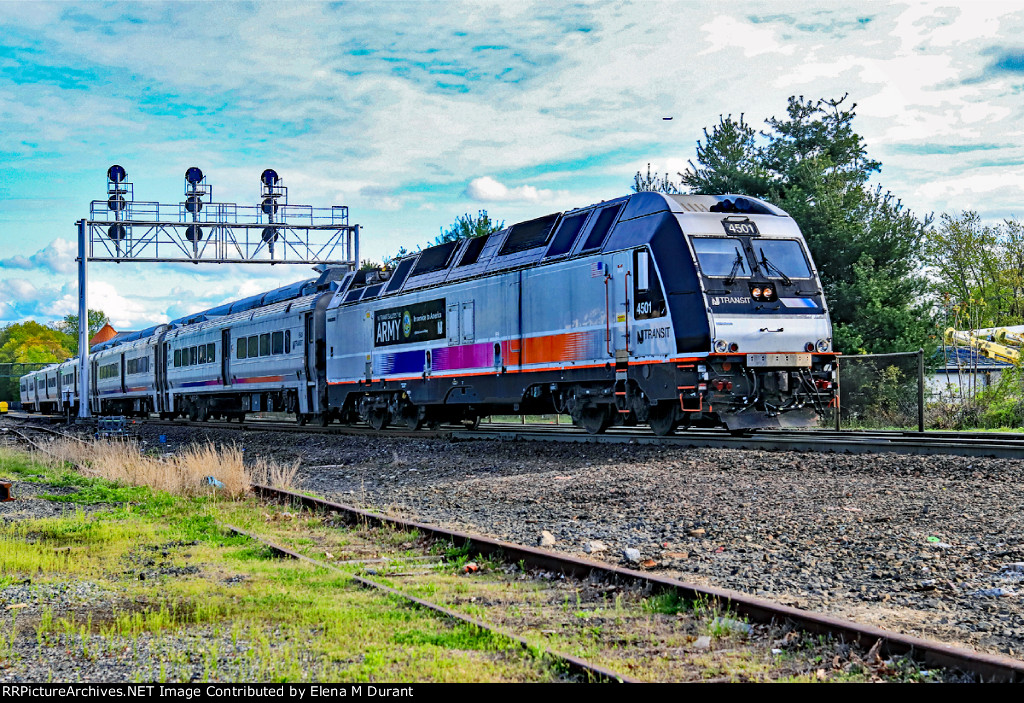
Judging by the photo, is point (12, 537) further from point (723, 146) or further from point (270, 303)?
point (723, 146)

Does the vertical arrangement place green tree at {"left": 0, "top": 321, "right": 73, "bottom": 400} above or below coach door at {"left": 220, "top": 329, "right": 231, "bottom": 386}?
above

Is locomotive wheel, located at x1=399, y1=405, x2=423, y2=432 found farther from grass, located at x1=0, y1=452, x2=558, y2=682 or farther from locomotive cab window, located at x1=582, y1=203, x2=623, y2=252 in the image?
grass, located at x1=0, y1=452, x2=558, y2=682

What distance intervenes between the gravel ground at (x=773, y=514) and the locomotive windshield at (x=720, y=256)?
8.39 feet

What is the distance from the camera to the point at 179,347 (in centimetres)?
3556

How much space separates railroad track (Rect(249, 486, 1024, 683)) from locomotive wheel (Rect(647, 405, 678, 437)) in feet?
22.3

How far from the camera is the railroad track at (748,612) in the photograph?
13.8 feet

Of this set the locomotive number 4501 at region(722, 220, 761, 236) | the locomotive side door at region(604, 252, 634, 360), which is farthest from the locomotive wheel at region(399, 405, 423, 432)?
the locomotive number 4501 at region(722, 220, 761, 236)

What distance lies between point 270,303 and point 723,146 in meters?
15.2

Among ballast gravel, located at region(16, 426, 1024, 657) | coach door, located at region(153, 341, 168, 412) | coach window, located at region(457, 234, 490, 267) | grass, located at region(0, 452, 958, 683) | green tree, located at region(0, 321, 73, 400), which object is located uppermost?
green tree, located at region(0, 321, 73, 400)

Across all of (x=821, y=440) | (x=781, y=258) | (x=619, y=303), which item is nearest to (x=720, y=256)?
(x=781, y=258)

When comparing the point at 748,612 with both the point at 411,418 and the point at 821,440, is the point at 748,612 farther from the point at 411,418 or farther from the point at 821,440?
the point at 411,418

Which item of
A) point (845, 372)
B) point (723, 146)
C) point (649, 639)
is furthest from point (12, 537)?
point (723, 146)

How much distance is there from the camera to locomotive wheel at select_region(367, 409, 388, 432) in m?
22.5

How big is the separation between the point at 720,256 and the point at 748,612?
9092 millimetres
